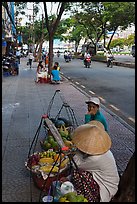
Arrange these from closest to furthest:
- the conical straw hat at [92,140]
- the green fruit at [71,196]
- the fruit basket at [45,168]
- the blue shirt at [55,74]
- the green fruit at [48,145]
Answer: the green fruit at [71,196] < the conical straw hat at [92,140] < the fruit basket at [45,168] < the green fruit at [48,145] < the blue shirt at [55,74]

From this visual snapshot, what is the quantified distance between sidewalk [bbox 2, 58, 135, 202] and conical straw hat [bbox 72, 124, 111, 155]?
1.00 metres

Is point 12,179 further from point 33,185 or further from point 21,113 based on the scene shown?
point 21,113

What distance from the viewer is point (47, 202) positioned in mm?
3508

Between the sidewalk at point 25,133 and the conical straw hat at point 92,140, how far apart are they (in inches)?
39.4

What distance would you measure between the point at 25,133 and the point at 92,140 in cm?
369

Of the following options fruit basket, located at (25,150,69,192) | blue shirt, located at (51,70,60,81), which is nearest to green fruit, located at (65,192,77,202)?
fruit basket, located at (25,150,69,192)

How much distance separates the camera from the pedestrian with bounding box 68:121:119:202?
12.0 ft

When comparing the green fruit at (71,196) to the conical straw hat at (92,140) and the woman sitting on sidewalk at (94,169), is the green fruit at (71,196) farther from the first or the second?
the conical straw hat at (92,140)

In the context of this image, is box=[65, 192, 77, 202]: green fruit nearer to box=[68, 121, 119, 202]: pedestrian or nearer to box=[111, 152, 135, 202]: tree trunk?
box=[68, 121, 119, 202]: pedestrian

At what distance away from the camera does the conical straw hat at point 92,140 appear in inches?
143

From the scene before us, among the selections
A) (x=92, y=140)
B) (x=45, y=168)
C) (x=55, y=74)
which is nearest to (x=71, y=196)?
(x=92, y=140)

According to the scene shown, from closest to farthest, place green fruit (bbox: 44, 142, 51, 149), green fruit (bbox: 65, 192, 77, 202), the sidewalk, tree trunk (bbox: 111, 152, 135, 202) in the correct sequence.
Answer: tree trunk (bbox: 111, 152, 135, 202)
green fruit (bbox: 65, 192, 77, 202)
the sidewalk
green fruit (bbox: 44, 142, 51, 149)

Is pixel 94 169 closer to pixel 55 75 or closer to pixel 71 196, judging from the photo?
pixel 71 196

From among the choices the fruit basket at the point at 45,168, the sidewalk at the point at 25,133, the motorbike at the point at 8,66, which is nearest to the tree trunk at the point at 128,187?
the fruit basket at the point at 45,168
